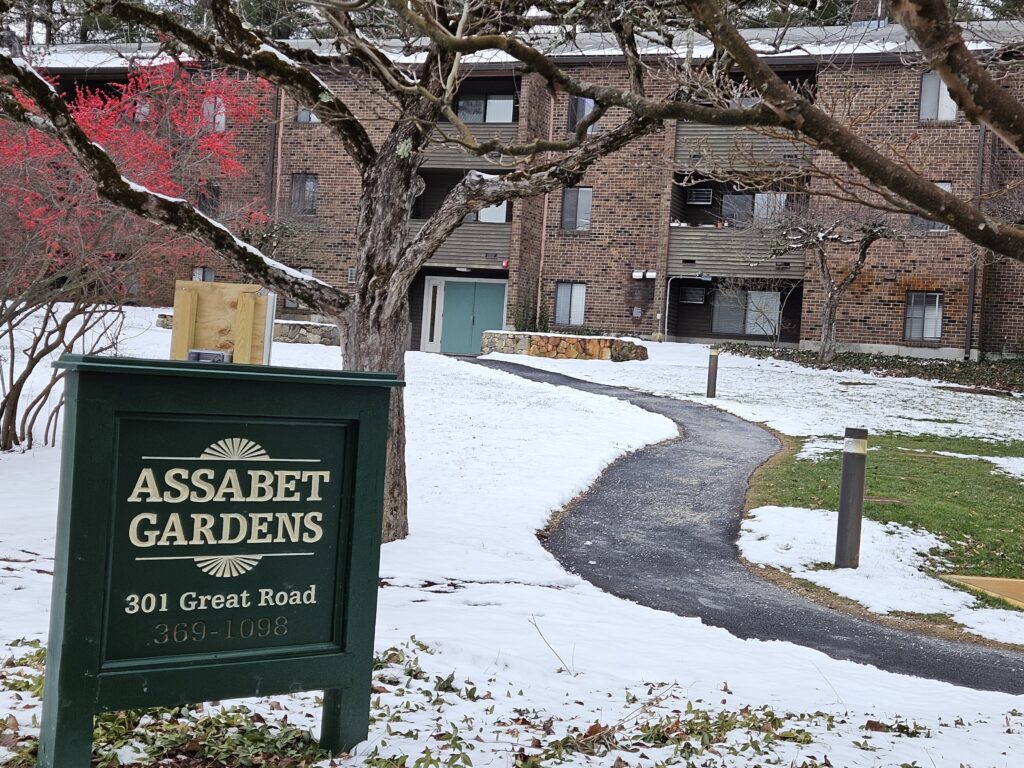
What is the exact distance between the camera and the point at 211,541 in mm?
3375

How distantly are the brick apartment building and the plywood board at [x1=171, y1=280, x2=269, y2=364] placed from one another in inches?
961

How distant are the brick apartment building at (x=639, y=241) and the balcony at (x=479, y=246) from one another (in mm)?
52

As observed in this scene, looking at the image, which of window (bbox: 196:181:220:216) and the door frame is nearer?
window (bbox: 196:181:220:216)

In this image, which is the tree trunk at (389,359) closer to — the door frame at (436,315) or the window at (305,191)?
the window at (305,191)

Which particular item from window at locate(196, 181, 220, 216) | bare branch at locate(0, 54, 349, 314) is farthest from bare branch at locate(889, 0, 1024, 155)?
window at locate(196, 181, 220, 216)

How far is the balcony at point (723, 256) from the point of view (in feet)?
105

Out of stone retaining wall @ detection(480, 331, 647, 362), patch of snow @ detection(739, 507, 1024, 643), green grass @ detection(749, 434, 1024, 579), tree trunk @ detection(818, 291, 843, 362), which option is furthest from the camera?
tree trunk @ detection(818, 291, 843, 362)

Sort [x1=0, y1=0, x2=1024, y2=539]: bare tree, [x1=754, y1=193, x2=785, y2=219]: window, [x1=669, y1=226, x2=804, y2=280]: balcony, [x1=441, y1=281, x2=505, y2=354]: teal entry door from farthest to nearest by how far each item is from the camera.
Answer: [x1=441, y1=281, x2=505, y2=354]: teal entry door → [x1=669, y1=226, x2=804, y2=280]: balcony → [x1=754, y1=193, x2=785, y2=219]: window → [x1=0, y1=0, x2=1024, y2=539]: bare tree

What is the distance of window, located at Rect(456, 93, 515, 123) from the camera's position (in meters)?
34.3

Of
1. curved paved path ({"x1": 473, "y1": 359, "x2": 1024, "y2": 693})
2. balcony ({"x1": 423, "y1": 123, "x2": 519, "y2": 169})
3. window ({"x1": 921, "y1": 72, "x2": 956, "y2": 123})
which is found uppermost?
window ({"x1": 921, "y1": 72, "x2": 956, "y2": 123})

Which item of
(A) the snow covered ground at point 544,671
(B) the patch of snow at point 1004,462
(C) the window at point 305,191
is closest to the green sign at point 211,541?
(A) the snow covered ground at point 544,671

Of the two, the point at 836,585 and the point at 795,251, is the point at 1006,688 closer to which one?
the point at 836,585

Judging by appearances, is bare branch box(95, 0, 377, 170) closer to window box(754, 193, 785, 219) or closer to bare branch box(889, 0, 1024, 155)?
bare branch box(889, 0, 1024, 155)

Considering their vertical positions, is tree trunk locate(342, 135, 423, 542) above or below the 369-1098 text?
above
